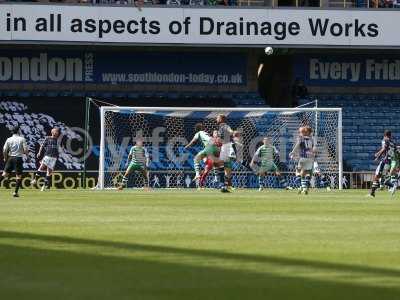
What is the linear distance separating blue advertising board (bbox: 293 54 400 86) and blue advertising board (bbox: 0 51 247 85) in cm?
280

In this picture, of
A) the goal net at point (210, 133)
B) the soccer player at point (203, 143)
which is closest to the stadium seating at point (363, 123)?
the goal net at point (210, 133)

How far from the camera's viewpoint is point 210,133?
42.8 metres

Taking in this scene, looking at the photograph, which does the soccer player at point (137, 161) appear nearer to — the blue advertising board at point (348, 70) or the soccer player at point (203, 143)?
the soccer player at point (203, 143)

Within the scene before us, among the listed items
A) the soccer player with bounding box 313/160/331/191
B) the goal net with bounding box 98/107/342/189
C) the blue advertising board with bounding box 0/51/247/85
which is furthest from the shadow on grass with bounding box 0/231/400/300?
the blue advertising board with bounding box 0/51/247/85

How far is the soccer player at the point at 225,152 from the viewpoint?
118ft

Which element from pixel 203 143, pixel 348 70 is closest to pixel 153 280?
pixel 203 143

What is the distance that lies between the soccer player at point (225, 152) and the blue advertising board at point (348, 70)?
978cm

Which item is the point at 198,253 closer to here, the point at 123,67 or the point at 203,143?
the point at 203,143

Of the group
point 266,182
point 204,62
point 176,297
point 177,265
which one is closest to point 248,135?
point 266,182

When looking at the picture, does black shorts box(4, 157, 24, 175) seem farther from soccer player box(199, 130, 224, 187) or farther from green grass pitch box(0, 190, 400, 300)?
green grass pitch box(0, 190, 400, 300)

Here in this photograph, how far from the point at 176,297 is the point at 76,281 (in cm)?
147

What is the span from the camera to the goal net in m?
41.8

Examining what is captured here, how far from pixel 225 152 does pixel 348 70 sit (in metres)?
13.8

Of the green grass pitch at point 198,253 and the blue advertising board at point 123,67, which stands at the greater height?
the blue advertising board at point 123,67
